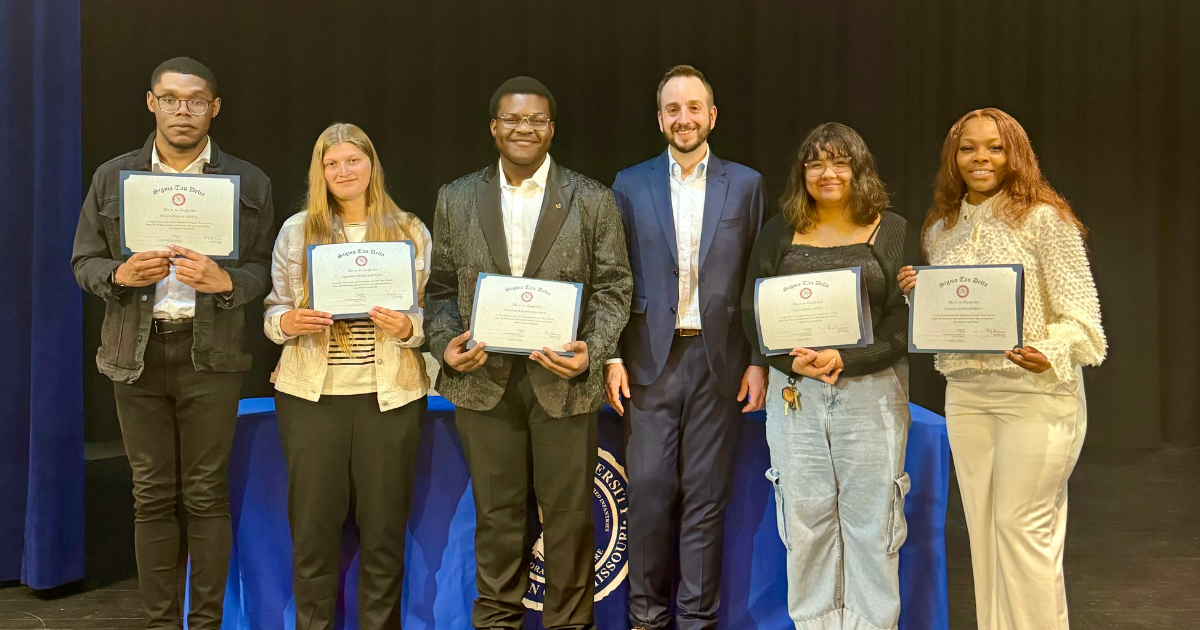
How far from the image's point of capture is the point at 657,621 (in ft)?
8.20

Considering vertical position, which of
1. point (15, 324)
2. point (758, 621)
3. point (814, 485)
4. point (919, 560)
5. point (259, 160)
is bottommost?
point (758, 621)

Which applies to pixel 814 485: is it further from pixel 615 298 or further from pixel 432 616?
pixel 432 616

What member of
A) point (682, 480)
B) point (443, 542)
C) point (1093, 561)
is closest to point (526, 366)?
point (682, 480)

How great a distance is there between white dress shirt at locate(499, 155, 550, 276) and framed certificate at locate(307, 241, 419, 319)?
30cm

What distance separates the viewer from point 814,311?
85.8 inches

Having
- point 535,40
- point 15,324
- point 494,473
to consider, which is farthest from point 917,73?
point 15,324

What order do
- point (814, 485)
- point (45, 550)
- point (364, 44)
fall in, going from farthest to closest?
1. point (364, 44)
2. point (45, 550)
3. point (814, 485)

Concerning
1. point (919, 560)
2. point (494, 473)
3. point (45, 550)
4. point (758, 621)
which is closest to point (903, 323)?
point (919, 560)

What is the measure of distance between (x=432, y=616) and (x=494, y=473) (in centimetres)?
67

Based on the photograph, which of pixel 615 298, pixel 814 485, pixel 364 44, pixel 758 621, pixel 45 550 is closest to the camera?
pixel 814 485

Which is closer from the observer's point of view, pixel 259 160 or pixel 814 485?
pixel 814 485

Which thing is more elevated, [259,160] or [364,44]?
[364,44]

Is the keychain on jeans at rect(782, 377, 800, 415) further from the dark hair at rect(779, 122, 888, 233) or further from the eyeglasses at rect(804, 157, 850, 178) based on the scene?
the eyeglasses at rect(804, 157, 850, 178)

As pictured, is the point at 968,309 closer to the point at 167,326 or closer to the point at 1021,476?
the point at 1021,476
